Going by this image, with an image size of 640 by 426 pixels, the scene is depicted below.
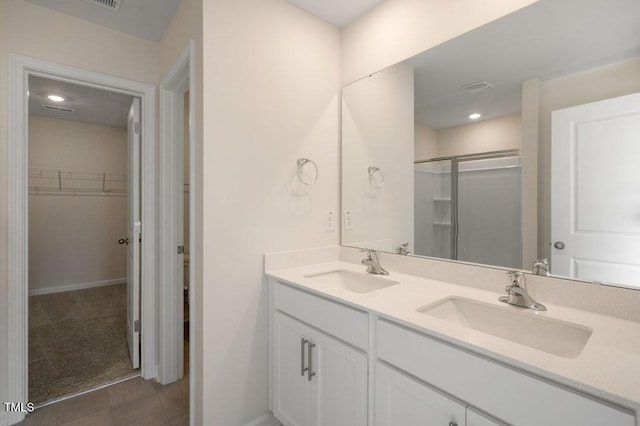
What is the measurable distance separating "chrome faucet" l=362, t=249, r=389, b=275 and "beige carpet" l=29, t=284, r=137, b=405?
6.52 feet

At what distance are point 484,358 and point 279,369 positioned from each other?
3.64 ft

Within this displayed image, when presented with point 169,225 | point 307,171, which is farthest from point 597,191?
point 169,225

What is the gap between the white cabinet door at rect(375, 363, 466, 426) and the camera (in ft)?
2.93

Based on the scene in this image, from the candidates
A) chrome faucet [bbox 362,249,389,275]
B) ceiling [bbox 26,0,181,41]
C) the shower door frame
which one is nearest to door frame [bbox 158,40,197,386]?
ceiling [bbox 26,0,181,41]

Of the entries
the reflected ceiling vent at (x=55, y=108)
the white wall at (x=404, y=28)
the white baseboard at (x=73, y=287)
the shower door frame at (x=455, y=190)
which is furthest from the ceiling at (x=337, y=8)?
the white baseboard at (x=73, y=287)

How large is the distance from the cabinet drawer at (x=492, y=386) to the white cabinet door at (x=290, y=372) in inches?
20.6

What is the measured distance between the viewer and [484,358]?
32.4 inches

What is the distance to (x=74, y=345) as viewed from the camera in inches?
105

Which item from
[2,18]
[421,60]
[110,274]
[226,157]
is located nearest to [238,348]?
[226,157]

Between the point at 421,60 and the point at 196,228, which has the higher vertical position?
the point at 421,60

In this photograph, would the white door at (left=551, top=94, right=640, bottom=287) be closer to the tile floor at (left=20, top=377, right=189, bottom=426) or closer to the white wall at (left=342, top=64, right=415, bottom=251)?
the white wall at (left=342, top=64, right=415, bottom=251)

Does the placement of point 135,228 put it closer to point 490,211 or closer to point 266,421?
point 266,421

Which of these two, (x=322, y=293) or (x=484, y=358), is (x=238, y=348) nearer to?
(x=322, y=293)

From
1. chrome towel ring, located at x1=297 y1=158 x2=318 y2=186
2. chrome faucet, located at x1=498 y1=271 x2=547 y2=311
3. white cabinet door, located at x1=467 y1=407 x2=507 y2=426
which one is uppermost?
chrome towel ring, located at x1=297 y1=158 x2=318 y2=186
